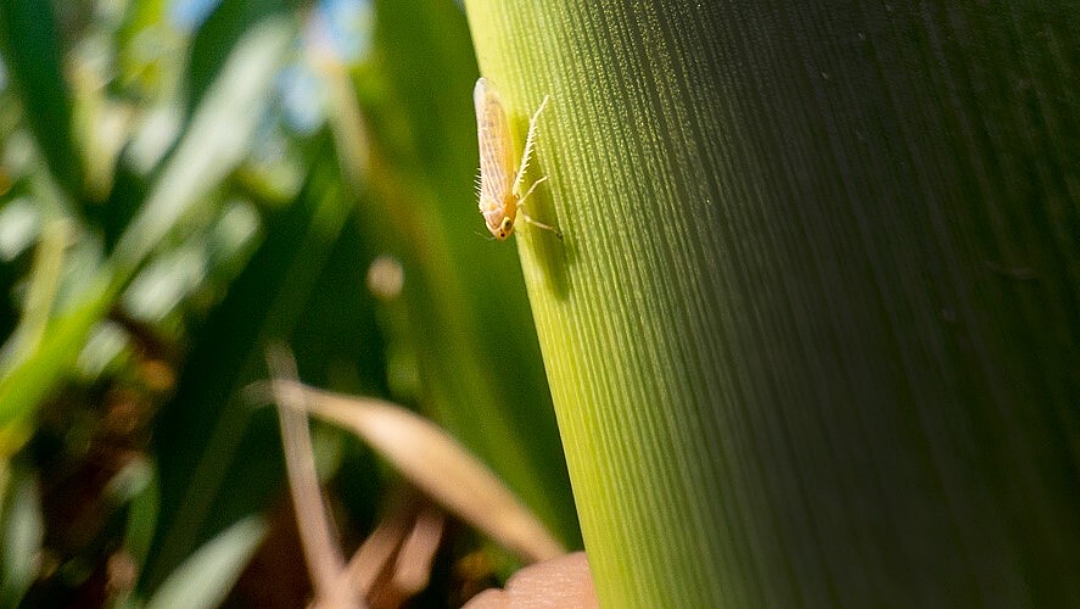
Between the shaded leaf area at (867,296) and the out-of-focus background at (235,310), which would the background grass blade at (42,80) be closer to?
the out-of-focus background at (235,310)

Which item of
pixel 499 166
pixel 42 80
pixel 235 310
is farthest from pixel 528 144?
pixel 42 80

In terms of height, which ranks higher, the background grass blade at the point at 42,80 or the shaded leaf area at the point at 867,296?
the background grass blade at the point at 42,80

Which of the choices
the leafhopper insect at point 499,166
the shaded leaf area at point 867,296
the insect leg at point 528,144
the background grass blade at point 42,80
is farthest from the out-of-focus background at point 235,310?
the shaded leaf area at point 867,296

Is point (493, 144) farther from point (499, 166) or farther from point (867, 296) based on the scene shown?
point (867, 296)

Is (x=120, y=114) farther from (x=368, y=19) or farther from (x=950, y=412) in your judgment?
(x=950, y=412)

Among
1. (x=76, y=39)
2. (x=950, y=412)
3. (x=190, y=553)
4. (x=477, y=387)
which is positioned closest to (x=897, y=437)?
(x=950, y=412)

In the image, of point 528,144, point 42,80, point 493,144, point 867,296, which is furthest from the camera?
point 42,80

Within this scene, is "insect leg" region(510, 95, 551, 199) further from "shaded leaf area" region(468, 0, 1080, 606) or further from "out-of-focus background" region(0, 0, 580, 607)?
"out-of-focus background" region(0, 0, 580, 607)
